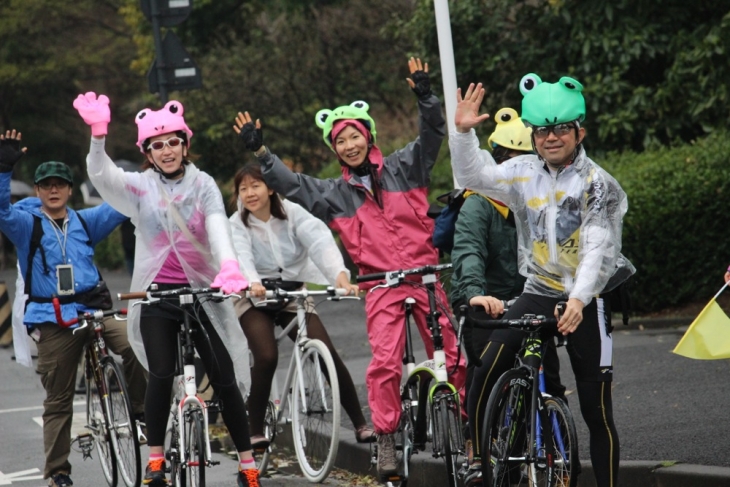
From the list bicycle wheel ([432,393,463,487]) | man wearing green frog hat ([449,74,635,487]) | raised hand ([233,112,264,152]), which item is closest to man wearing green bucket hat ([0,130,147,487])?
raised hand ([233,112,264,152])

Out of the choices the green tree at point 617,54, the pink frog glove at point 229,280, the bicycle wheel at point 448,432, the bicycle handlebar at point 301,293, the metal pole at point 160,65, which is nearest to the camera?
the pink frog glove at point 229,280

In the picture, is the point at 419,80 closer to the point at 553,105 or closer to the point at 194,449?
the point at 553,105

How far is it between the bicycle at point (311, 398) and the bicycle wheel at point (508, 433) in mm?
1697

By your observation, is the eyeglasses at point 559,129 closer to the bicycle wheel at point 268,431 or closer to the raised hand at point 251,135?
the raised hand at point 251,135

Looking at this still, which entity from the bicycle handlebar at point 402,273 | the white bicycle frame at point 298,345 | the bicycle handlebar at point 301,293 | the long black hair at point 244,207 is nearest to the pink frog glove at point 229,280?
the bicycle handlebar at point 402,273

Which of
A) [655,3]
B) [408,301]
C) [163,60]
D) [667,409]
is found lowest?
[667,409]

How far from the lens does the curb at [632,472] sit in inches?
218

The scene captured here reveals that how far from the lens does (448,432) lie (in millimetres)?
5770

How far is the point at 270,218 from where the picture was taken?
7.45 metres

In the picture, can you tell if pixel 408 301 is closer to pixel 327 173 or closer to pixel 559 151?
pixel 559 151

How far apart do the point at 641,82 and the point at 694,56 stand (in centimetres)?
156

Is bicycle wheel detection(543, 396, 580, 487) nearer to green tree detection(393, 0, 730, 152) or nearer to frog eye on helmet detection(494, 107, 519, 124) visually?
frog eye on helmet detection(494, 107, 519, 124)

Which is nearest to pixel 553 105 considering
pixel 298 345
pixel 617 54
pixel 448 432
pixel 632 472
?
pixel 448 432

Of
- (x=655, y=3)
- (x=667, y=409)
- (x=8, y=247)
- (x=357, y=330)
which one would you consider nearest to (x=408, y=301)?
(x=667, y=409)
